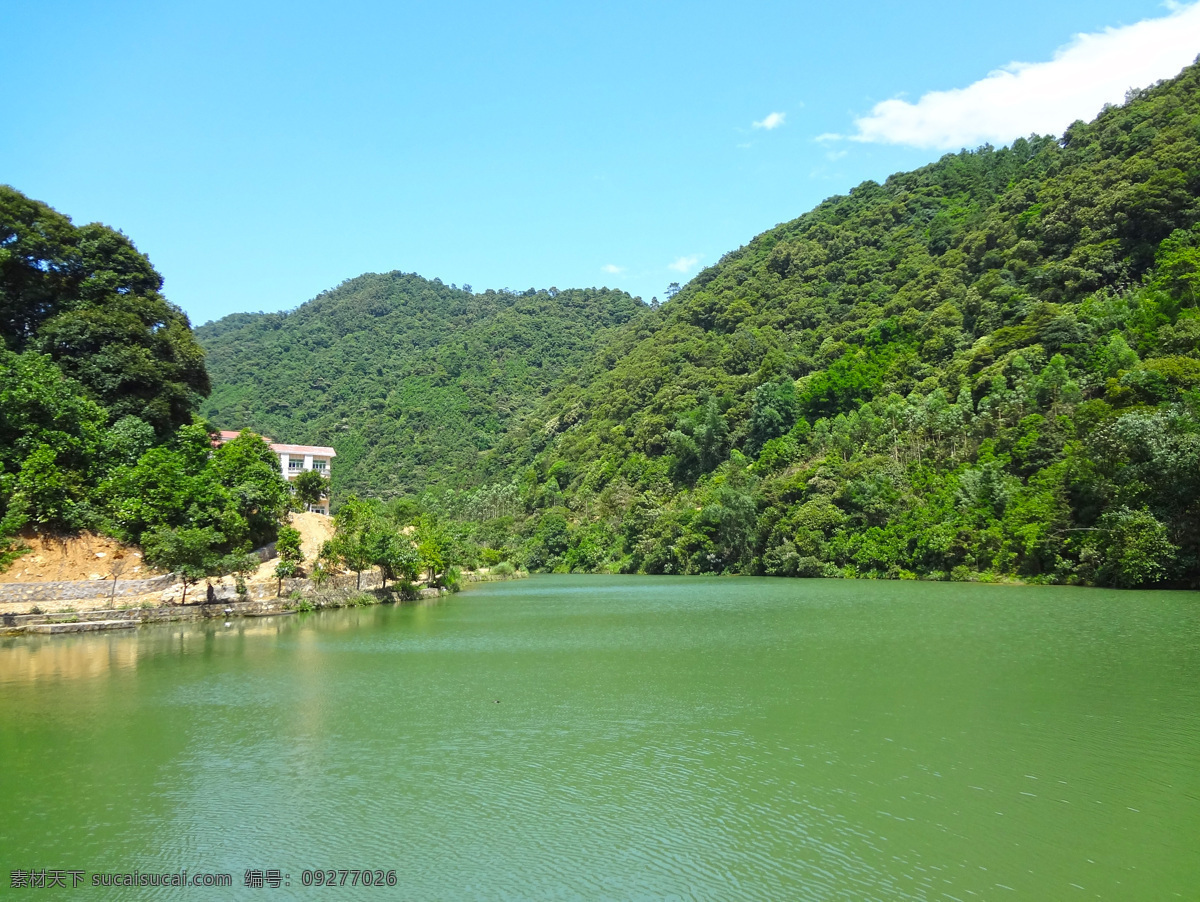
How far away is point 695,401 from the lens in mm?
77125

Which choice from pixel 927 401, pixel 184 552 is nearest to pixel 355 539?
pixel 184 552

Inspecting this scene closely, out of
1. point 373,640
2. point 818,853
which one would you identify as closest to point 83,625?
point 373,640

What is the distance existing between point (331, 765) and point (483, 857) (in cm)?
386

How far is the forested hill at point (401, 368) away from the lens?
101500 millimetres

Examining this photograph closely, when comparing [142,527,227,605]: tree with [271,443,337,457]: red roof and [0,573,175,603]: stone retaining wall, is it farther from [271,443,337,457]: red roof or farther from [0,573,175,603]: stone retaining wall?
[271,443,337,457]: red roof

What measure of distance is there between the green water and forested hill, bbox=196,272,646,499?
80.3 metres

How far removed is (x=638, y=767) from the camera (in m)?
10.3

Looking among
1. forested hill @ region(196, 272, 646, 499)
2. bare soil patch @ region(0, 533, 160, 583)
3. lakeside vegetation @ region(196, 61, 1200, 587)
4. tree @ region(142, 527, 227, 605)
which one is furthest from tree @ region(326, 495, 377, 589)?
forested hill @ region(196, 272, 646, 499)

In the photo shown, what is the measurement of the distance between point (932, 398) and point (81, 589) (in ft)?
146

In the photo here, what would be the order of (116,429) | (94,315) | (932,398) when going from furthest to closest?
(932,398) → (94,315) → (116,429)

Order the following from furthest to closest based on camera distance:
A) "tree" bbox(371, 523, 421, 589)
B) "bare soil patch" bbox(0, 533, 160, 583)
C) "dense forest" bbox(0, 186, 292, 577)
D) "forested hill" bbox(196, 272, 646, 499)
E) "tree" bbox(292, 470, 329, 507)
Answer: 1. "forested hill" bbox(196, 272, 646, 499)
2. "tree" bbox(292, 470, 329, 507)
3. "tree" bbox(371, 523, 421, 589)
4. "dense forest" bbox(0, 186, 292, 577)
5. "bare soil patch" bbox(0, 533, 160, 583)

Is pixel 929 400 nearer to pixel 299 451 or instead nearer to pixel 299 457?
pixel 299 451

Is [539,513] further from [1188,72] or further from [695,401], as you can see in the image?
[1188,72]

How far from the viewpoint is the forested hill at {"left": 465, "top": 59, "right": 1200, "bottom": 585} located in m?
33.7
